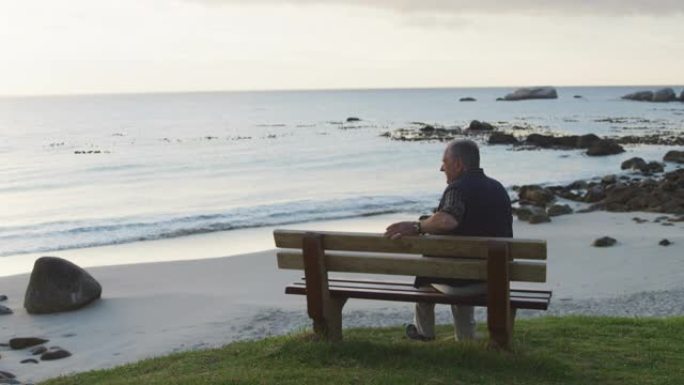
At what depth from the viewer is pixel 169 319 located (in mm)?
11750

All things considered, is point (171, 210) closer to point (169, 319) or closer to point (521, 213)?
point (521, 213)

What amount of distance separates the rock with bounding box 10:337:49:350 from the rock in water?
1.71 m

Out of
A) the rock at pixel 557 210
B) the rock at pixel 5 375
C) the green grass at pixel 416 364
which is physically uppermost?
the green grass at pixel 416 364

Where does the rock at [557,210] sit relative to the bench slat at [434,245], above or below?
below

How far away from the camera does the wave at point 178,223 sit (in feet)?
68.2

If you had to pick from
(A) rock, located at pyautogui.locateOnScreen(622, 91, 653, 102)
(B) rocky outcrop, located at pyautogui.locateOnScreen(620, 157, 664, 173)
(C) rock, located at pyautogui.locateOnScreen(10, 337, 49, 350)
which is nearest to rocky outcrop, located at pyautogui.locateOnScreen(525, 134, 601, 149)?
(B) rocky outcrop, located at pyautogui.locateOnScreen(620, 157, 664, 173)

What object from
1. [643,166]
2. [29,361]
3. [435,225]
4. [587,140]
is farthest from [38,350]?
[587,140]

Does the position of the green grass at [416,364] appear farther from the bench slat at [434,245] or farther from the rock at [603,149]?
the rock at [603,149]

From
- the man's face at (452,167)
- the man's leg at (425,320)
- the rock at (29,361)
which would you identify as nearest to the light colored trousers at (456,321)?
the man's leg at (425,320)

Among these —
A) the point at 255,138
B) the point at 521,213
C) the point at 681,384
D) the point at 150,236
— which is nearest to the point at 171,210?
the point at 150,236

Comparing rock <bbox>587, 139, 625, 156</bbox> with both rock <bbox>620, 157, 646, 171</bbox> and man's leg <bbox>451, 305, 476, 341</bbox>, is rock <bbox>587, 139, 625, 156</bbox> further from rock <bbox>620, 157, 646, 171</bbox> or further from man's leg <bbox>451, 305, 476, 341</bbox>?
man's leg <bbox>451, 305, 476, 341</bbox>

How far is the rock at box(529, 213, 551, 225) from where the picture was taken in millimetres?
20531

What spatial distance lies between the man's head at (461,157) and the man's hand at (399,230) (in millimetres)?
524

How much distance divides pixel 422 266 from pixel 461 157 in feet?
2.89
